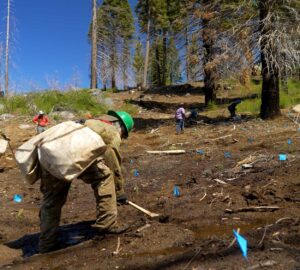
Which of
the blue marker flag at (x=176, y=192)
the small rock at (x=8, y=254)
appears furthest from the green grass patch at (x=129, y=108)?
the small rock at (x=8, y=254)

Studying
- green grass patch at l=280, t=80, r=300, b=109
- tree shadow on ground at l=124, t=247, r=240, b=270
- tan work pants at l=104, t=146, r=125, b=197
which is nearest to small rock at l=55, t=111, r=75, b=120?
green grass patch at l=280, t=80, r=300, b=109

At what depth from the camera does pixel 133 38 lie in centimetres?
4266

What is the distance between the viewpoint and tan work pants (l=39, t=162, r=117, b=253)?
15.9 feet

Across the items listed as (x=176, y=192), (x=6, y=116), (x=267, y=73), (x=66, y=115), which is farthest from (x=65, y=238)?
(x=66, y=115)

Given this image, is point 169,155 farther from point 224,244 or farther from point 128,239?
point 224,244

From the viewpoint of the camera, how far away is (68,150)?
4.36m

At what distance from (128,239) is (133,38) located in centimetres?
3918

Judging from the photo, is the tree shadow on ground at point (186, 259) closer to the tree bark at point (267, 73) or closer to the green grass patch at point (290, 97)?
the tree bark at point (267, 73)

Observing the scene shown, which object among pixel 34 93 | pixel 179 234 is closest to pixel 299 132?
pixel 179 234

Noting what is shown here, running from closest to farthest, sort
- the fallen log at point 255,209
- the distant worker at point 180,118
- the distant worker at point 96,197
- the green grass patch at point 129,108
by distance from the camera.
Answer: the distant worker at point 96,197
the fallen log at point 255,209
the distant worker at point 180,118
the green grass patch at point 129,108

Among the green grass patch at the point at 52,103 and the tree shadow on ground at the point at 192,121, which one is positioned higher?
the green grass patch at the point at 52,103

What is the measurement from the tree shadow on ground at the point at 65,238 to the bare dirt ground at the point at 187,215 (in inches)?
0.5

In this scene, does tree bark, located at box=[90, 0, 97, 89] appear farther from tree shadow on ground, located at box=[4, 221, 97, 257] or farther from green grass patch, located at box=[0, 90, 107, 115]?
tree shadow on ground, located at box=[4, 221, 97, 257]

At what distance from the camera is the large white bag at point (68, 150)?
14.3 ft
